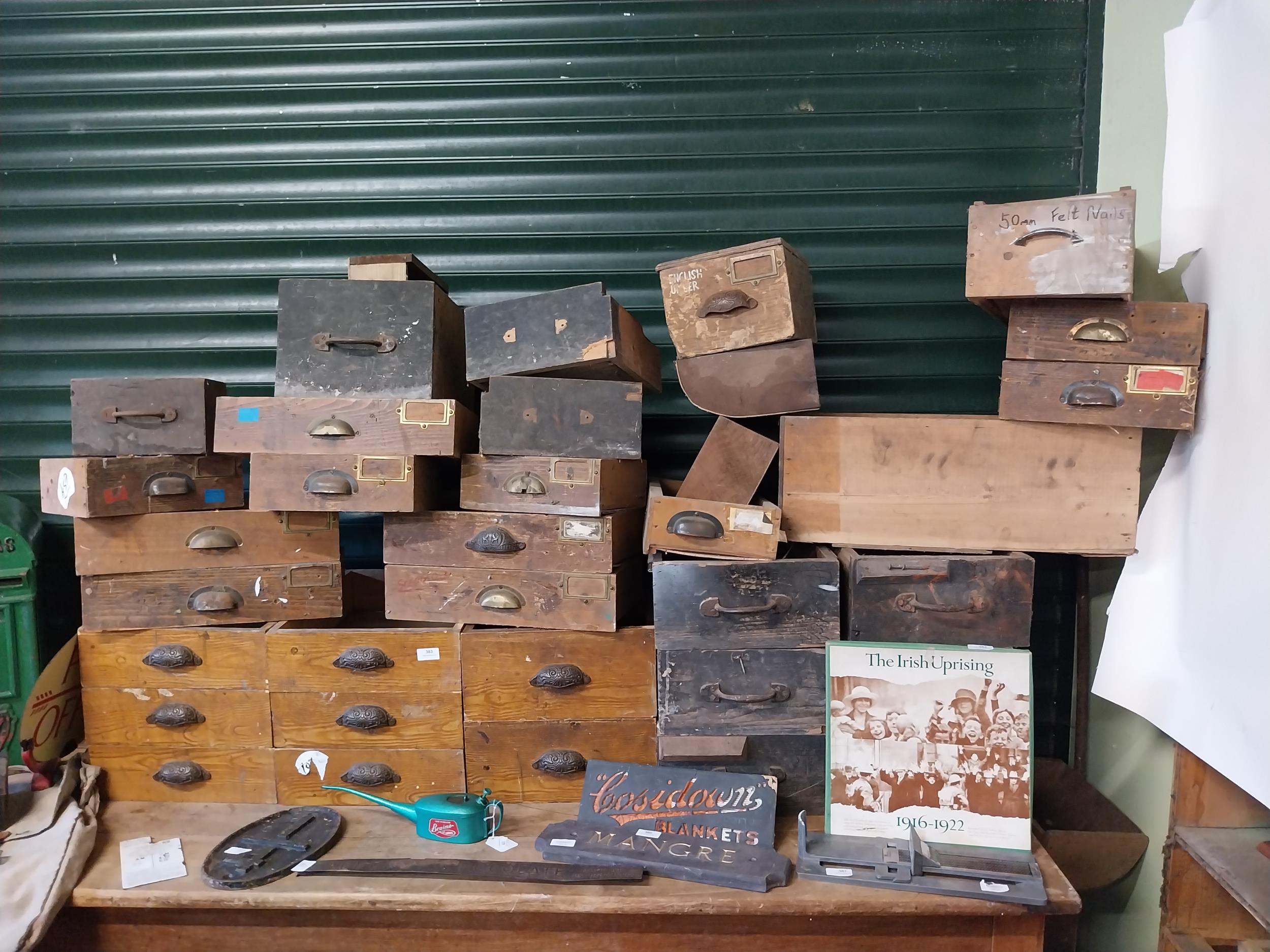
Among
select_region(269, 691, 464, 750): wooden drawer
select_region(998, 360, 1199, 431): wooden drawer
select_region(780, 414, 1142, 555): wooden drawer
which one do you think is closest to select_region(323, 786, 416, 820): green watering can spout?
select_region(269, 691, 464, 750): wooden drawer

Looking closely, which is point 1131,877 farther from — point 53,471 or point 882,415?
point 53,471

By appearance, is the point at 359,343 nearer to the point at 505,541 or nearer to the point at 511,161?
the point at 505,541

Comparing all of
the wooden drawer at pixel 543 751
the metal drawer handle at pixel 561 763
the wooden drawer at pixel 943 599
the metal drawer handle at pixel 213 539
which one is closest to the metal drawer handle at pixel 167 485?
the metal drawer handle at pixel 213 539

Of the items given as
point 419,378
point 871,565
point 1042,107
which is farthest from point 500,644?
point 1042,107

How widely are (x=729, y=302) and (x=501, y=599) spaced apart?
3.17 ft

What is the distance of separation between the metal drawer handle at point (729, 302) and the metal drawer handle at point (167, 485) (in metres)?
1.47

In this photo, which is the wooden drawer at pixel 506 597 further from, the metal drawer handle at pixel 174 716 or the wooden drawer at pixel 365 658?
the metal drawer handle at pixel 174 716

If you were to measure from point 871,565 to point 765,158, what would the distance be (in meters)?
1.47

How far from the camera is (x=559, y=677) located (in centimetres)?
203

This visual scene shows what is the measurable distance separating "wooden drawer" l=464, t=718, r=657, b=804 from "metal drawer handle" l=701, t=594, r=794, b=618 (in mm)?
359

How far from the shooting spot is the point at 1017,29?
2.56 meters

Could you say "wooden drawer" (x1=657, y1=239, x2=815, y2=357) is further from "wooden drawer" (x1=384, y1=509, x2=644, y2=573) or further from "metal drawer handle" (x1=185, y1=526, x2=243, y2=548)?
"metal drawer handle" (x1=185, y1=526, x2=243, y2=548)

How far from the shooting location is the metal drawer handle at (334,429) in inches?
78.7

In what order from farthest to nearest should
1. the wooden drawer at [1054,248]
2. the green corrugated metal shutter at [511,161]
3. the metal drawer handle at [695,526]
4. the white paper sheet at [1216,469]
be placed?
the green corrugated metal shutter at [511,161] < the metal drawer handle at [695,526] < the wooden drawer at [1054,248] < the white paper sheet at [1216,469]
